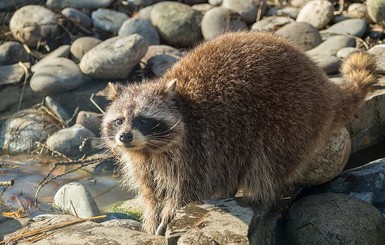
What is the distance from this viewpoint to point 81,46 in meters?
9.13

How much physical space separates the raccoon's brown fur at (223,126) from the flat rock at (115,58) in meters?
3.11

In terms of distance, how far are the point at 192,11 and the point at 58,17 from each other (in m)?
1.81

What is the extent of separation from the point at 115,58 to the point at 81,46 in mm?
906

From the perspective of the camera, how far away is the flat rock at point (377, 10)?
9.11m

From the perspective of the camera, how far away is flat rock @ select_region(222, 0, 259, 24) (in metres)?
9.76

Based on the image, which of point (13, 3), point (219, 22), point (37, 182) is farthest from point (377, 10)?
point (13, 3)

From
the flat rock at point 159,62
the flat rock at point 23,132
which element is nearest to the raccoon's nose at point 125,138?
the flat rock at point 23,132

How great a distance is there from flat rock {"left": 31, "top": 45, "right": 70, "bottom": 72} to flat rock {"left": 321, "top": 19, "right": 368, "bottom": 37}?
3295 millimetres

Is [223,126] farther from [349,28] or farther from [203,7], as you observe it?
[203,7]

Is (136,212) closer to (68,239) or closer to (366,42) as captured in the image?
(68,239)

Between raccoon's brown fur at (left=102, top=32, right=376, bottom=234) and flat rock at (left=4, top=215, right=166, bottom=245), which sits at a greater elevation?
raccoon's brown fur at (left=102, top=32, right=376, bottom=234)

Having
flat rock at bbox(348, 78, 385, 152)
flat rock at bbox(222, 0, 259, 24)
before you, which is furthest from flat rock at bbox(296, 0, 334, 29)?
flat rock at bbox(348, 78, 385, 152)

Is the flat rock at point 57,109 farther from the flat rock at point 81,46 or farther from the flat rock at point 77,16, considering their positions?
the flat rock at point 77,16

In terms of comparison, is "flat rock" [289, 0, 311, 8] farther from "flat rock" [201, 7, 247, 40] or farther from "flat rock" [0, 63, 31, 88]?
"flat rock" [0, 63, 31, 88]
